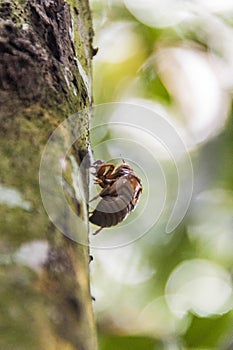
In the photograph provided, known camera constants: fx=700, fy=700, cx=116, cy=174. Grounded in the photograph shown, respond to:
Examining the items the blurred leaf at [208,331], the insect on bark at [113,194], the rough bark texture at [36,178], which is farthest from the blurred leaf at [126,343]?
the rough bark texture at [36,178]

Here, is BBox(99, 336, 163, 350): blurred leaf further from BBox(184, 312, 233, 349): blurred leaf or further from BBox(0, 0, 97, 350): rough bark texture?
BBox(0, 0, 97, 350): rough bark texture

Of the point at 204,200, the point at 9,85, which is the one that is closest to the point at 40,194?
the point at 9,85

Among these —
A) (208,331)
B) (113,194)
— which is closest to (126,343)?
(208,331)

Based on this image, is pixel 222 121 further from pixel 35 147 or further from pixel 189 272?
pixel 35 147

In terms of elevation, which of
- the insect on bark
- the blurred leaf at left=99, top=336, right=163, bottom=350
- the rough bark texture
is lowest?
the rough bark texture

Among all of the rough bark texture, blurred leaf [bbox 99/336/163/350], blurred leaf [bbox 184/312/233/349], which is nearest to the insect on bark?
the rough bark texture
